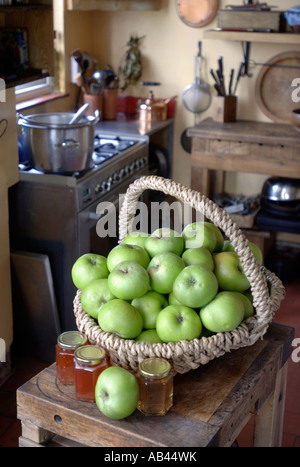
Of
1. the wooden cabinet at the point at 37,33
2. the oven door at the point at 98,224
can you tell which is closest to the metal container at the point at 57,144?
the oven door at the point at 98,224

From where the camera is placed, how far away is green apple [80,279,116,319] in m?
1.57

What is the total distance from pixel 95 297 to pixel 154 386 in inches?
12.1

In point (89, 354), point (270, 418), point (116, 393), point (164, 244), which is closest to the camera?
point (116, 393)

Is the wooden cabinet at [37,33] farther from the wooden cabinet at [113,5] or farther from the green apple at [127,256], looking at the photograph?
the green apple at [127,256]

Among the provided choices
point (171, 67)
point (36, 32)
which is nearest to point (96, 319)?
point (36, 32)

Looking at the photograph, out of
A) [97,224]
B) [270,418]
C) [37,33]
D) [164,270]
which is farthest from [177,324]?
[37,33]

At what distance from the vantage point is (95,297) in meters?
1.58

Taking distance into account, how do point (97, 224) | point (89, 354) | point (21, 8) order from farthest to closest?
Answer: point (97, 224)
point (21, 8)
point (89, 354)

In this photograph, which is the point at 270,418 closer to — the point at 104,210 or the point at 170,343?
the point at 170,343

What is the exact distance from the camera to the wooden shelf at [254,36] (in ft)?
12.7

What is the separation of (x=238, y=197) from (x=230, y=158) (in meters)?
0.54

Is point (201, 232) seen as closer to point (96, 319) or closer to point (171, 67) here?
point (96, 319)

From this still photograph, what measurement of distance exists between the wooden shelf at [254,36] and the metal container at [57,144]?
136cm

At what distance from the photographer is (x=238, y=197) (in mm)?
4477
